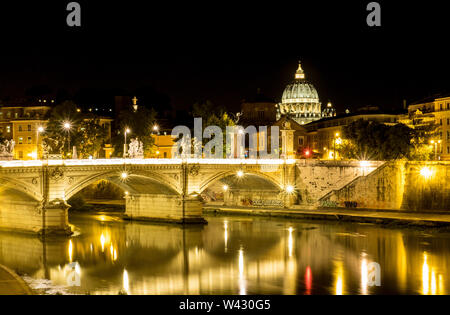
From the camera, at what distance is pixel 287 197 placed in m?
51.4

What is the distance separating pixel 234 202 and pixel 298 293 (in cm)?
2882

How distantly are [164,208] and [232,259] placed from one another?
490 inches

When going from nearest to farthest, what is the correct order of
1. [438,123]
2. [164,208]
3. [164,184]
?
[164,184] < [164,208] < [438,123]

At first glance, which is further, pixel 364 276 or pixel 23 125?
pixel 23 125

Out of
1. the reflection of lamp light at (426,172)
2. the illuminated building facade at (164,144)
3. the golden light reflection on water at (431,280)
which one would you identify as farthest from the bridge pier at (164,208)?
the illuminated building facade at (164,144)

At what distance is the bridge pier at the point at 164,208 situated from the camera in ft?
147

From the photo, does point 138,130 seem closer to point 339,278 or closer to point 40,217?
point 40,217

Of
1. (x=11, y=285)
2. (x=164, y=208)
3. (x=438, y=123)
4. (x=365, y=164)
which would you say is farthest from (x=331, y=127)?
(x=11, y=285)

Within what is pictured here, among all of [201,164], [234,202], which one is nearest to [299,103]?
[234,202]

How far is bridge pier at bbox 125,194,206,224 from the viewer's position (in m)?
44.8

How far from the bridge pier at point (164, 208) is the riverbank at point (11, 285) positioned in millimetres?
18819

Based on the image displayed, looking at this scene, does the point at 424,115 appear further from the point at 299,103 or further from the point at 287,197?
the point at 299,103

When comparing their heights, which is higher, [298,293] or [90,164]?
[90,164]

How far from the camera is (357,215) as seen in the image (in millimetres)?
45219
